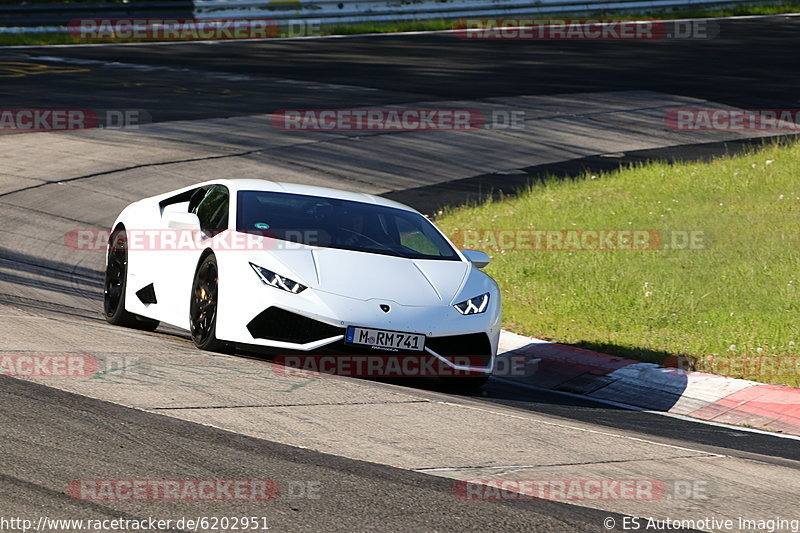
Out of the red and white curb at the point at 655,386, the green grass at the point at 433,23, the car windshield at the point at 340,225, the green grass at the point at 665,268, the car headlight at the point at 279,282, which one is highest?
the green grass at the point at 433,23

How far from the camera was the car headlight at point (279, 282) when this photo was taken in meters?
8.12

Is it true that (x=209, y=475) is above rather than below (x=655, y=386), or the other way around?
above

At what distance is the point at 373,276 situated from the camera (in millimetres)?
8359

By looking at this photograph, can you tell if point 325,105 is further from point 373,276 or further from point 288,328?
point 288,328

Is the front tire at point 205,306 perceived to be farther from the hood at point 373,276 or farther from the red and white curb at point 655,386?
the red and white curb at point 655,386

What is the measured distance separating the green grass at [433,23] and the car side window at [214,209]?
76.4 feet

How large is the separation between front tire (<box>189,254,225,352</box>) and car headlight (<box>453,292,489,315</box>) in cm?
169

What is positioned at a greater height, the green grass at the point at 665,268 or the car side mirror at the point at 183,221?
the car side mirror at the point at 183,221

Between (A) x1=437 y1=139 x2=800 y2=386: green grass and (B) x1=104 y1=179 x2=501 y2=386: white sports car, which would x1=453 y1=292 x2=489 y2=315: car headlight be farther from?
(A) x1=437 y1=139 x2=800 y2=386: green grass

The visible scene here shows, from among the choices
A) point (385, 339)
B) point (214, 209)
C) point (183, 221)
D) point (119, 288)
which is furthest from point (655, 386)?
point (119, 288)

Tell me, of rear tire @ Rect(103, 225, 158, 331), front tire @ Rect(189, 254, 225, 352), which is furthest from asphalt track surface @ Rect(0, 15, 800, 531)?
front tire @ Rect(189, 254, 225, 352)

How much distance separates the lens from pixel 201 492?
5.12 m

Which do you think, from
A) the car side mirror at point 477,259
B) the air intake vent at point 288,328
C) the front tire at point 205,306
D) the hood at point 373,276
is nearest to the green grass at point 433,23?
the front tire at point 205,306

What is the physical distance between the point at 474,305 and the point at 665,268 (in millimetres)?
4869
